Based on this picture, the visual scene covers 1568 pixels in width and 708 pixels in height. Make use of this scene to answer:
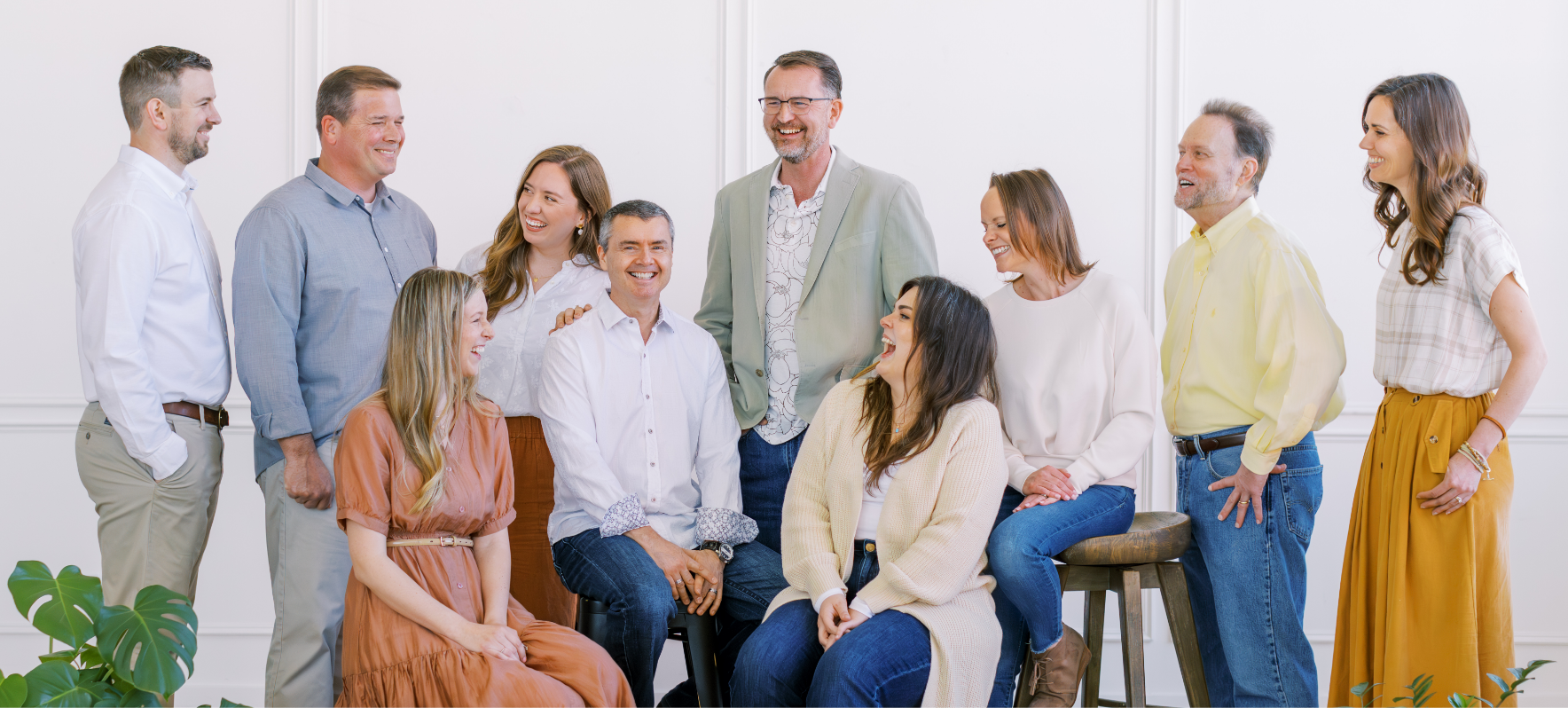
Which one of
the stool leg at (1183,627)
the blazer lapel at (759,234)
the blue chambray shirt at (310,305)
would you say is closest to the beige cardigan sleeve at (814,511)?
the blazer lapel at (759,234)

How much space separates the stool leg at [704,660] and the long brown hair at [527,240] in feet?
3.36

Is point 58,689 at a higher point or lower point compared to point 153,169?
lower

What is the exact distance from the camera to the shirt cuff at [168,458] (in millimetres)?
2434

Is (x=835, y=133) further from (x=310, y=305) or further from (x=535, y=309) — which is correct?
(x=310, y=305)

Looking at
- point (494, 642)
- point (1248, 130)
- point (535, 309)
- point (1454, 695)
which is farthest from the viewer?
point (535, 309)

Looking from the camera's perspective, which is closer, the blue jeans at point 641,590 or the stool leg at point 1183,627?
the blue jeans at point 641,590

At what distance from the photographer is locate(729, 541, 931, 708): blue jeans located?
6.78ft

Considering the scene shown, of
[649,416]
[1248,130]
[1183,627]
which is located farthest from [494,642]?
[1248,130]

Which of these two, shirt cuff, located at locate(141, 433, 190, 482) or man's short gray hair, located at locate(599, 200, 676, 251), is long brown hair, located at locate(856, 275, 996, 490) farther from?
shirt cuff, located at locate(141, 433, 190, 482)

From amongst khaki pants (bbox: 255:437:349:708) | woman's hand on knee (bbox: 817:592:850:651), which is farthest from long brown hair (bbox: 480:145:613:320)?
woman's hand on knee (bbox: 817:592:850:651)

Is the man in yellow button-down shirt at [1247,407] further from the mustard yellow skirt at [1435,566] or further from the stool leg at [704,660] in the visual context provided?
the stool leg at [704,660]

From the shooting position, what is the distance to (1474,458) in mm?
2227

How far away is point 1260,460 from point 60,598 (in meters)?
2.48

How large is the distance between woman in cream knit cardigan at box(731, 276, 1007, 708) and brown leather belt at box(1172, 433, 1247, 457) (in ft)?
2.02
